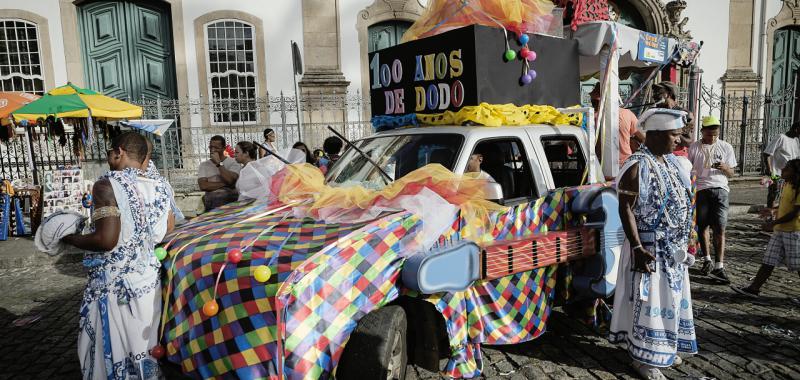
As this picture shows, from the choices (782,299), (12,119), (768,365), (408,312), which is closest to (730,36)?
(782,299)

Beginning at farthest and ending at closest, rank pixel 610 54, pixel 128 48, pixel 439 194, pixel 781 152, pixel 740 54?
pixel 740 54 < pixel 128 48 < pixel 781 152 < pixel 610 54 < pixel 439 194

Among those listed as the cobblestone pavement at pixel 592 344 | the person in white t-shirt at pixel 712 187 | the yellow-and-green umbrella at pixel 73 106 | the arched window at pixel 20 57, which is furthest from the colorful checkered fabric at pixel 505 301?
the arched window at pixel 20 57

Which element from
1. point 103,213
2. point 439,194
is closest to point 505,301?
point 439,194

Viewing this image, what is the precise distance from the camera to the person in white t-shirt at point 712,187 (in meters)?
5.93

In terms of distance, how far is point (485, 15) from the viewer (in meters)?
4.38

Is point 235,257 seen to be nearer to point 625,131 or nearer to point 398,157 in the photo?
point 398,157

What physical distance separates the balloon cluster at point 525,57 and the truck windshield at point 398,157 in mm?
976

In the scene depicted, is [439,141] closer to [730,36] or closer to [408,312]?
[408,312]

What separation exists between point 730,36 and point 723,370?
15099 millimetres

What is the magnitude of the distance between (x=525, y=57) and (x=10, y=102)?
31.6 feet

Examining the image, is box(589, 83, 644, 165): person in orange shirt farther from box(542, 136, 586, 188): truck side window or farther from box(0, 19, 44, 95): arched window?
box(0, 19, 44, 95): arched window

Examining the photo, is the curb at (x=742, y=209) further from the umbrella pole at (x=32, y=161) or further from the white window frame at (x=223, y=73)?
the umbrella pole at (x=32, y=161)

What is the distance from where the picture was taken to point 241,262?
2578 millimetres

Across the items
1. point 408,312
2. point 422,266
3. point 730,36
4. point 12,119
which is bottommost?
point 408,312
